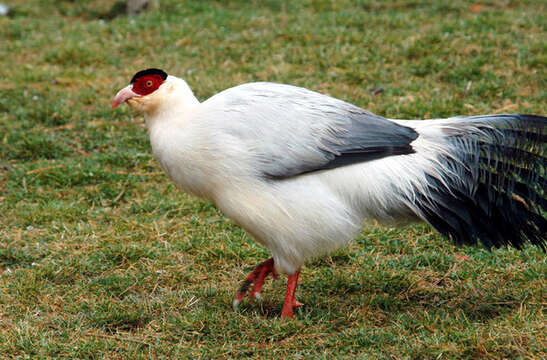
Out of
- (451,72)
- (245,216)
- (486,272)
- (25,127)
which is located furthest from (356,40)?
(245,216)

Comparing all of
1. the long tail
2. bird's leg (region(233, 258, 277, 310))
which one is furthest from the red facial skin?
the long tail

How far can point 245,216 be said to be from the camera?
167 inches

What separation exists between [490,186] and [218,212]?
252 centimetres

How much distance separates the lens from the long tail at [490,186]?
4.29 m

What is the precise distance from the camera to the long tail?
4.29m

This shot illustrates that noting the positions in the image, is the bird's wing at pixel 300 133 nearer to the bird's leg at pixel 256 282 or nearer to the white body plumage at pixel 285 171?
the white body plumage at pixel 285 171

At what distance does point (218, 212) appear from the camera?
6109 mm

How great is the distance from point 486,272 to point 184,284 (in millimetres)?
2071

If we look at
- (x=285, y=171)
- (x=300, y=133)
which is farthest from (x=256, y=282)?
(x=300, y=133)

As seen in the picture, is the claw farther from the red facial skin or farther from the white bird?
the red facial skin

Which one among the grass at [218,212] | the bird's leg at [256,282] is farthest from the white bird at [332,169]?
the grass at [218,212]

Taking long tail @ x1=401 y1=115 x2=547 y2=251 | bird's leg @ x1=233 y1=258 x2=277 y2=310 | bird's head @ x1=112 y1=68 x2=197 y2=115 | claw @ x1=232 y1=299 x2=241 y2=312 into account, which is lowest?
claw @ x1=232 y1=299 x2=241 y2=312

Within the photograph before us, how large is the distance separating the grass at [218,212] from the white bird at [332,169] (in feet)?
1.69

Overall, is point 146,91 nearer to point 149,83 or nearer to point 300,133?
point 149,83
